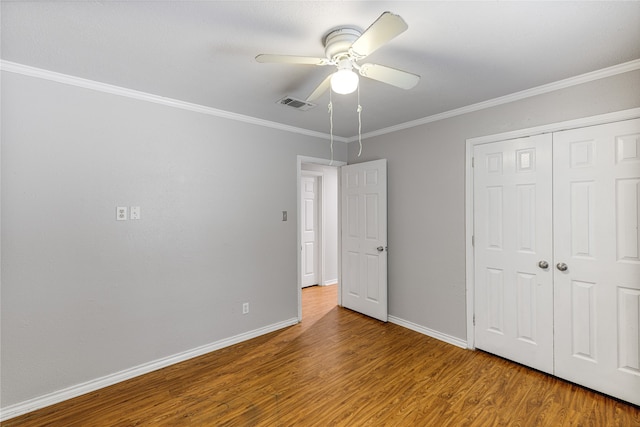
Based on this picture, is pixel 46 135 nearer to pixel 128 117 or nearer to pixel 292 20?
pixel 128 117

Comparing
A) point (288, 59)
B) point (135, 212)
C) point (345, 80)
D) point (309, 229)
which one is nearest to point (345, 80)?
point (345, 80)

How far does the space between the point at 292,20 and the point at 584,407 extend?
10.4 feet

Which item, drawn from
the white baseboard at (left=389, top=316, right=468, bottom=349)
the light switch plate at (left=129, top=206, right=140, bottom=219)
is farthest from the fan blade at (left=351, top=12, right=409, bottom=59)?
the white baseboard at (left=389, top=316, right=468, bottom=349)

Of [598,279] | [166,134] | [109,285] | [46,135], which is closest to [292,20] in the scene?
[166,134]

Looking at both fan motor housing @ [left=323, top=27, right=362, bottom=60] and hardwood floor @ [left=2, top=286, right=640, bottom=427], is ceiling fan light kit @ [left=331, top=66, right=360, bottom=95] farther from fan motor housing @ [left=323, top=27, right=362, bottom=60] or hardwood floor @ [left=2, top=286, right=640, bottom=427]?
hardwood floor @ [left=2, top=286, right=640, bottom=427]

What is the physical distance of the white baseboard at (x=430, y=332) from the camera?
3.06 meters

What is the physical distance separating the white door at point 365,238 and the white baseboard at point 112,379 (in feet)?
4.34

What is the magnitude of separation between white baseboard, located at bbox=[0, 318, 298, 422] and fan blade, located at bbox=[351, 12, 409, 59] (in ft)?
9.59

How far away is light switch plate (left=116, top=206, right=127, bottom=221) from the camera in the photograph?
8.12ft

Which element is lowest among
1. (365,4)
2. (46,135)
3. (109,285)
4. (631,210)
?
(109,285)

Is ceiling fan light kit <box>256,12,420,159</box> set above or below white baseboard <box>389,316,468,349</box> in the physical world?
above

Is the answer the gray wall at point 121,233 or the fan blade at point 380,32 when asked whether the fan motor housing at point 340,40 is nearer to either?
the fan blade at point 380,32

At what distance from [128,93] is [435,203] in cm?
310

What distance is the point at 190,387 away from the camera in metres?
2.41
